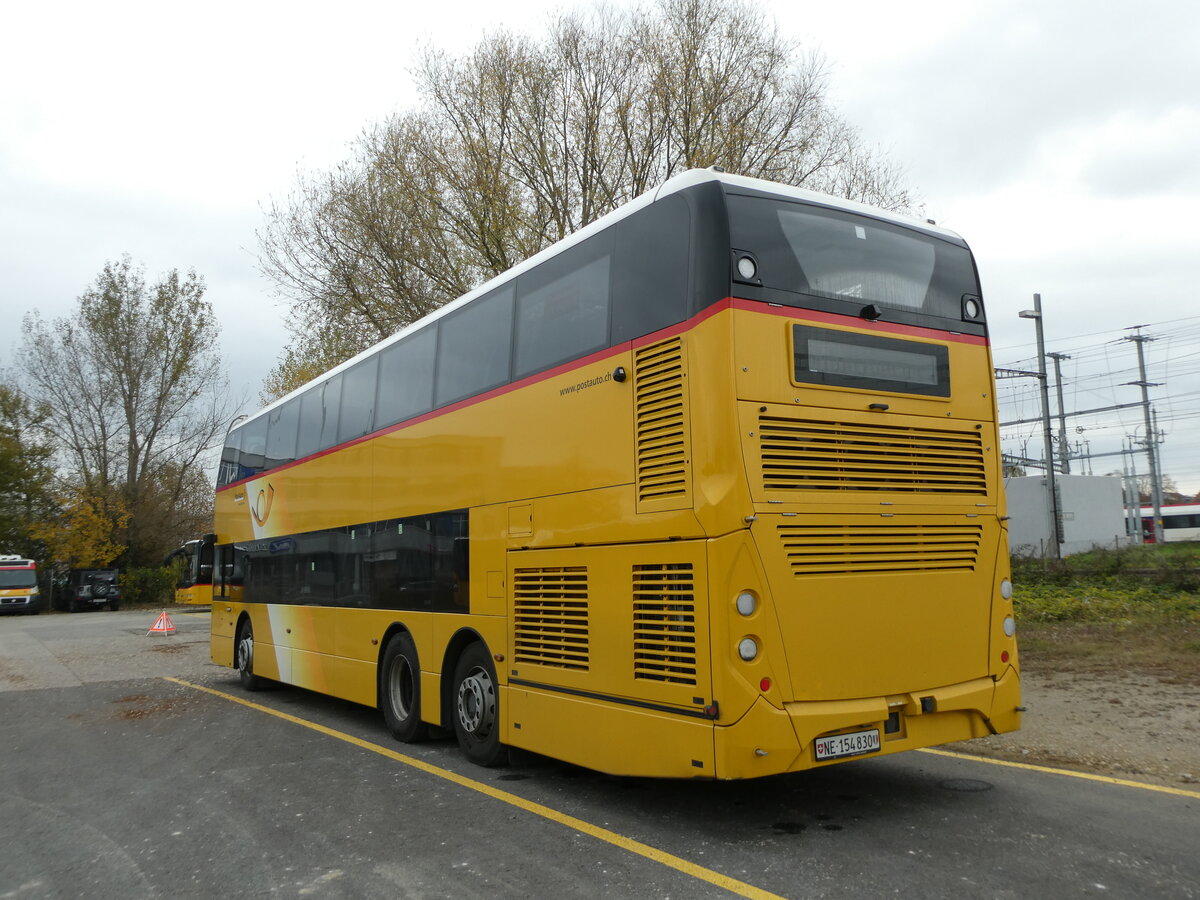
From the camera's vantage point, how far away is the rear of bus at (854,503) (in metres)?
5.39

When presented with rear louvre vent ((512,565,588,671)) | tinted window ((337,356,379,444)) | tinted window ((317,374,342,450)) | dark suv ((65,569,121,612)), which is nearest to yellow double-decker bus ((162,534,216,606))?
dark suv ((65,569,121,612))

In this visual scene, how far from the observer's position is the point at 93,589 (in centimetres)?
4628

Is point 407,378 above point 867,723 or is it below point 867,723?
above

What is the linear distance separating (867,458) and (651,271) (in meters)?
1.81

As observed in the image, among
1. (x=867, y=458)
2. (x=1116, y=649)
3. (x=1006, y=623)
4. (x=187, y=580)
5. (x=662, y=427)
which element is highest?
(x=662, y=427)

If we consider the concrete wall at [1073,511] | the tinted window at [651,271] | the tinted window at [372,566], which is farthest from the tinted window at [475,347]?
the concrete wall at [1073,511]

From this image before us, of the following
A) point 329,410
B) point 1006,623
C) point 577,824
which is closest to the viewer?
point 577,824

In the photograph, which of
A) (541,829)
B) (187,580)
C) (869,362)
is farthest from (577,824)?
(187,580)

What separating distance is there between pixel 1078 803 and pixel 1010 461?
4569cm

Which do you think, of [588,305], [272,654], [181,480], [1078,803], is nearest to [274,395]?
[272,654]

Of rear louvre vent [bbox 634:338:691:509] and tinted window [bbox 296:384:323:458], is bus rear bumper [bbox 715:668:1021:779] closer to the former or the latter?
rear louvre vent [bbox 634:338:691:509]

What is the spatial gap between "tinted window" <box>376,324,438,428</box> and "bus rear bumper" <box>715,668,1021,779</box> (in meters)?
4.80

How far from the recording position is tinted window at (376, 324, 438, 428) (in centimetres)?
920

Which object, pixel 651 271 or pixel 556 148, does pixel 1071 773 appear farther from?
pixel 556 148
